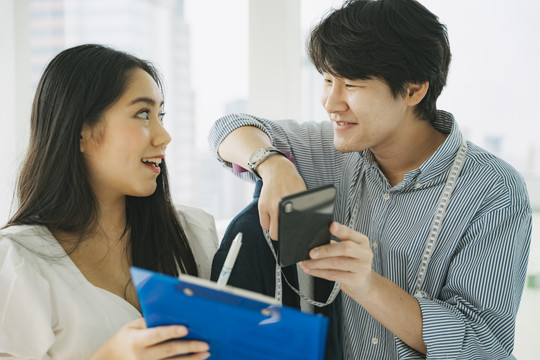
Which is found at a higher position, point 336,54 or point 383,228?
point 336,54

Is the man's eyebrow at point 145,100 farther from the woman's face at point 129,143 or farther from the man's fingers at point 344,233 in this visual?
the man's fingers at point 344,233

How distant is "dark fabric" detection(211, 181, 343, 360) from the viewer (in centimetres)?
129

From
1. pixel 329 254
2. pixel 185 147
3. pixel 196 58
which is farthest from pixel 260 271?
pixel 196 58

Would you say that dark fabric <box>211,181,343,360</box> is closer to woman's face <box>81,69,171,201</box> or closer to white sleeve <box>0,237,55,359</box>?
woman's face <box>81,69,171,201</box>

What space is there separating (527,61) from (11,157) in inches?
98.1

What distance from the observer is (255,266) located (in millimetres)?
1303

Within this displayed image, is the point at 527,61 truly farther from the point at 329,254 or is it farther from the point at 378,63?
the point at 329,254

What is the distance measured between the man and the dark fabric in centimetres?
8

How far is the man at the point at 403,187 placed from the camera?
122cm

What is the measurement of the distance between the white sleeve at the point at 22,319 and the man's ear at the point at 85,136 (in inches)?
14.4

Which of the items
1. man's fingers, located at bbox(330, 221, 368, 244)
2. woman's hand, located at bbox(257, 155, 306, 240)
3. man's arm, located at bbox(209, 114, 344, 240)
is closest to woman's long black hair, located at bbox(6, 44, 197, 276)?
man's arm, located at bbox(209, 114, 344, 240)

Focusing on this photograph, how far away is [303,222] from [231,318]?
214 millimetres

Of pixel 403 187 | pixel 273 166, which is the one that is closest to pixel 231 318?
pixel 273 166

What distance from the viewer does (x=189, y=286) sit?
0.85m
